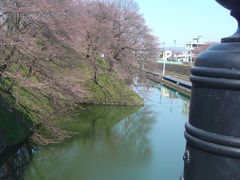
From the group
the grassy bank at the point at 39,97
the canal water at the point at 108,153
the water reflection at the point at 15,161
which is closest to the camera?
the water reflection at the point at 15,161

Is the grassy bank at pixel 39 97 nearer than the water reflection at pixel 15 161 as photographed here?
No

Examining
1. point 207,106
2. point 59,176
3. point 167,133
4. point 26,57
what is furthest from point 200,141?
point 167,133

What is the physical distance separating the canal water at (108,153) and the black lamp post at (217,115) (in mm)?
8386

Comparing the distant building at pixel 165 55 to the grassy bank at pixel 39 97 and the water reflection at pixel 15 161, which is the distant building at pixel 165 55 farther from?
the water reflection at pixel 15 161

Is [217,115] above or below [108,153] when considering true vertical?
above

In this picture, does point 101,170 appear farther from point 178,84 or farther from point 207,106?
point 178,84

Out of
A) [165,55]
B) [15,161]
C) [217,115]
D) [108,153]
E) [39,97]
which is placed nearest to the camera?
[217,115]

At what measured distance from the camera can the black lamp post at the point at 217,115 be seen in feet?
2.76

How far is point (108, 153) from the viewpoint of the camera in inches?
446

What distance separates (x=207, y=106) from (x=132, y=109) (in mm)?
18972

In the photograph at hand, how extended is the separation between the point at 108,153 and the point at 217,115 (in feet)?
35.1

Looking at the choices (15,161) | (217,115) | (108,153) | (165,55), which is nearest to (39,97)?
(15,161)

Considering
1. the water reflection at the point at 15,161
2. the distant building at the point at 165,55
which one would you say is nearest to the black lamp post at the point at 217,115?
the water reflection at the point at 15,161

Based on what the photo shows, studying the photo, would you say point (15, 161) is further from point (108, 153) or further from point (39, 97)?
point (108, 153)
